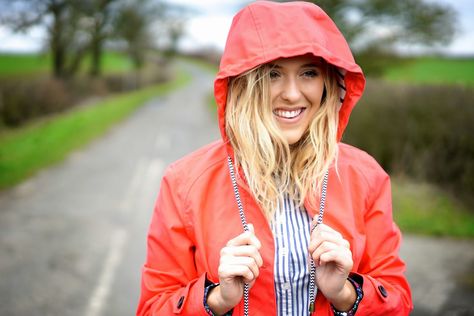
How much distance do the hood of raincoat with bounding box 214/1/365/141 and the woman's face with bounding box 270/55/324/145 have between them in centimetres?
8

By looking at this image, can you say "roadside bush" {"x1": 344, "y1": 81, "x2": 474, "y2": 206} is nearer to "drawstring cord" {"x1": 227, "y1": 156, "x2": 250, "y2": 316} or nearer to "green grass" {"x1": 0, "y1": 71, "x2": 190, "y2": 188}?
"drawstring cord" {"x1": 227, "y1": 156, "x2": 250, "y2": 316}

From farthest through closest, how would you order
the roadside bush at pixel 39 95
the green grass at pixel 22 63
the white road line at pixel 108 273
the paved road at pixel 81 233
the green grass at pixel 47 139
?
the green grass at pixel 22 63 < the roadside bush at pixel 39 95 < the green grass at pixel 47 139 < the paved road at pixel 81 233 < the white road line at pixel 108 273

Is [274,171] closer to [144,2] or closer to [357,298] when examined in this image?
[357,298]

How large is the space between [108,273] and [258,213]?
13.7 feet

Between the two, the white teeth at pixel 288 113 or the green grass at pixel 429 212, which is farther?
the green grass at pixel 429 212

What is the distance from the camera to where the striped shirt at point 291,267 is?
5.59 ft

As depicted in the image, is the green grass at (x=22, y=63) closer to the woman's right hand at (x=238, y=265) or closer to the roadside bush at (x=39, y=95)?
the roadside bush at (x=39, y=95)

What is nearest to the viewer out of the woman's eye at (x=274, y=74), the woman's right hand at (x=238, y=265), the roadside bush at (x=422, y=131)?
the woman's right hand at (x=238, y=265)

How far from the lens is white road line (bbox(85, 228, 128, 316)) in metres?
4.61

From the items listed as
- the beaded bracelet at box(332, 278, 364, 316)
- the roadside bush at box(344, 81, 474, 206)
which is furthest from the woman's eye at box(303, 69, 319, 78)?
the roadside bush at box(344, 81, 474, 206)

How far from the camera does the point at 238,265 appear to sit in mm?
1480

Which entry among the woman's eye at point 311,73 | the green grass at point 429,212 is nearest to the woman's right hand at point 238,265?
the woman's eye at point 311,73

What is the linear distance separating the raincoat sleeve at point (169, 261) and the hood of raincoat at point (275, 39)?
38cm

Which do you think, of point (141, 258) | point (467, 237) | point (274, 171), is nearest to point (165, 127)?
point (141, 258)
